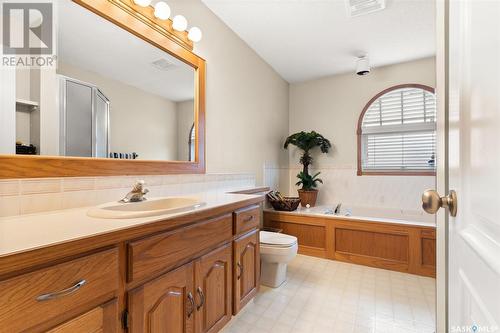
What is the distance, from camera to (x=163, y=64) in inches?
64.1

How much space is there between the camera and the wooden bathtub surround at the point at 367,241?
7.54 feet

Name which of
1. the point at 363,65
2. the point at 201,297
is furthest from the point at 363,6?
the point at 201,297

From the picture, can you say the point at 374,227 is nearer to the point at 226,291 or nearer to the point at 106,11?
the point at 226,291

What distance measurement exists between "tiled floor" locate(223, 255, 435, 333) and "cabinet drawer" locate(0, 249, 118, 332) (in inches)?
44.2

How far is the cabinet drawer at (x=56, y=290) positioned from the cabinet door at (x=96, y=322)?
0.03 meters

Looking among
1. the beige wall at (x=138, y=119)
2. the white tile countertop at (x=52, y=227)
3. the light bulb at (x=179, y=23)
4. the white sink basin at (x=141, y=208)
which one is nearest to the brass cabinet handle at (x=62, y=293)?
the white tile countertop at (x=52, y=227)

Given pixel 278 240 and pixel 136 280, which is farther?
pixel 278 240

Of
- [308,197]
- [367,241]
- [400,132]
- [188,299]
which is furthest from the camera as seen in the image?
[308,197]

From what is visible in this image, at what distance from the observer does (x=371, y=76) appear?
3.31 metres

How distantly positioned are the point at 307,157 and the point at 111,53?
9.01 ft

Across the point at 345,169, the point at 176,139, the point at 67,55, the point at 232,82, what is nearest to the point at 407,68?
the point at 345,169

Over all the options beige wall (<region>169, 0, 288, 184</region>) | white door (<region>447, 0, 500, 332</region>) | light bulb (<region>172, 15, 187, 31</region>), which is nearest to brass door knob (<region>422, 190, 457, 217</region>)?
white door (<region>447, 0, 500, 332</region>)

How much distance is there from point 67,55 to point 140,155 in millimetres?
608

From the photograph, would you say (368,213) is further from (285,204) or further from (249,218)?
(249,218)
